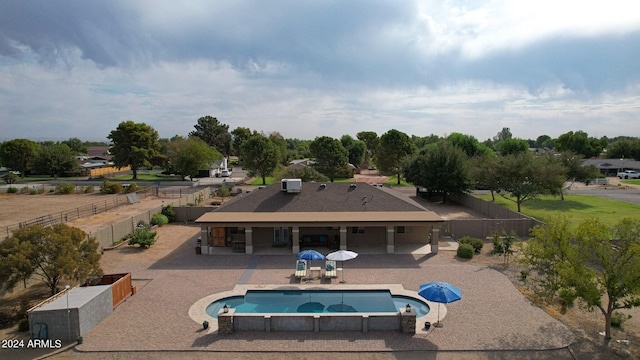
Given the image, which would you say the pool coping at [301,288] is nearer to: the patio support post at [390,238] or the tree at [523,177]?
the patio support post at [390,238]

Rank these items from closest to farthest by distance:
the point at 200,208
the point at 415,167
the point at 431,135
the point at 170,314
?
1. the point at 170,314
2. the point at 200,208
3. the point at 415,167
4. the point at 431,135

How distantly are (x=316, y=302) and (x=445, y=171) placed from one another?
105 ft

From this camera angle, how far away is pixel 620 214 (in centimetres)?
4116

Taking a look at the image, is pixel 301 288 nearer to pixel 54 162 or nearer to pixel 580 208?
pixel 580 208

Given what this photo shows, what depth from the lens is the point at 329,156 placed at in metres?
71.2

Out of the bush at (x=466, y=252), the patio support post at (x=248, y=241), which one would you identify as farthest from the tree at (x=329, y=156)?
the bush at (x=466, y=252)

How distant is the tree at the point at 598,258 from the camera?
14391 mm

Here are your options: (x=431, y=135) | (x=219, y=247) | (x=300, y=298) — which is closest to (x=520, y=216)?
(x=300, y=298)

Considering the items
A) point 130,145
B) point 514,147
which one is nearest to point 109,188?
point 130,145

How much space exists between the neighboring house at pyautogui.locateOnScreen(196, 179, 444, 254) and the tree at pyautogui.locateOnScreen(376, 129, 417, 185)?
1580 inches

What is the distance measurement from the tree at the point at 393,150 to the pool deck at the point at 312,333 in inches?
1845

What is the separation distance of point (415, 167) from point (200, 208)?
29.9 metres

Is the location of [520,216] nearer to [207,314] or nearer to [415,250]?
[415,250]

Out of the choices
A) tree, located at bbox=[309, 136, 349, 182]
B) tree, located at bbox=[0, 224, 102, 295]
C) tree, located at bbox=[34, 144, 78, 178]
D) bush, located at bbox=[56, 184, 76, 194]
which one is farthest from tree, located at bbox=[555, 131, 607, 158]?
tree, located at bbox=[34, 144, 78, 178]
